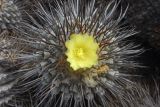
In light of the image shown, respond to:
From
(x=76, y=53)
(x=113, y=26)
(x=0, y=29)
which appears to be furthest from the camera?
(x=0, y=29)

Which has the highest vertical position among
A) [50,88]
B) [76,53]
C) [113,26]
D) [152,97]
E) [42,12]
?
[42,12]

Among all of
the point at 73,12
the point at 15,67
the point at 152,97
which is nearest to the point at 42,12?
the point at 73,12

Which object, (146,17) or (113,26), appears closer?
(113,26)

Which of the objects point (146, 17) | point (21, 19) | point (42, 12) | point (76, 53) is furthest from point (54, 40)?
point (146, 17)

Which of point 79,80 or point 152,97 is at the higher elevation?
point 79,80

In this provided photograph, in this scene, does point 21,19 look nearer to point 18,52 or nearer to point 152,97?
point 18,52

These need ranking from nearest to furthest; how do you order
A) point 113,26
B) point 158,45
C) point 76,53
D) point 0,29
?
point 76,53, point 113,26, point 0,29, point 158,45
